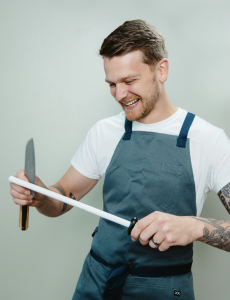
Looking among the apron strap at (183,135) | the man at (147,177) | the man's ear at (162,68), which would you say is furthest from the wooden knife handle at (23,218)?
the man's ear at (162,68)

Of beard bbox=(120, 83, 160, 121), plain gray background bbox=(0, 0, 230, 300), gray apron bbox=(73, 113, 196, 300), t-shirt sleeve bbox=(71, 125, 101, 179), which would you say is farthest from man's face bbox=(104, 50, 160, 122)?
plain gray background bbox=(0, 0, 230, 300)

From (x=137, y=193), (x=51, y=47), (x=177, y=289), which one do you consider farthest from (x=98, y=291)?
(x=51, y=47)

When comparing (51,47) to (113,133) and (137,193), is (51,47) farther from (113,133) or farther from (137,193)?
(137,193)

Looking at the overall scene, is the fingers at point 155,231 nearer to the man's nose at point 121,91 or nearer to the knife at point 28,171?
the knife at point 28,171

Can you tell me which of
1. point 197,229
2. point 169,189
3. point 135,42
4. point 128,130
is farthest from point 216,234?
point 135,42

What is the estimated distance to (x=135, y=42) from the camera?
3.86 feet

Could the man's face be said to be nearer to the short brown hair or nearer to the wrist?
the short brown hair

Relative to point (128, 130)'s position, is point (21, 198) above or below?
below

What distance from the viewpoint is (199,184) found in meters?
1.15

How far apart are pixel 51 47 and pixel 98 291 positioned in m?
1.37

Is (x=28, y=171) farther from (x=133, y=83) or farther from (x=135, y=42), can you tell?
(x=135, y=42)

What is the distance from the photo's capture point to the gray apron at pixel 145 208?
1.11m

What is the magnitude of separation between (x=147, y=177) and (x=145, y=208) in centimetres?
12

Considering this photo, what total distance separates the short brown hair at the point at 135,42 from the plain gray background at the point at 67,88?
569 mm
